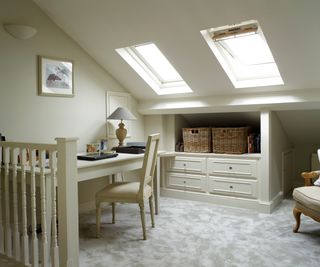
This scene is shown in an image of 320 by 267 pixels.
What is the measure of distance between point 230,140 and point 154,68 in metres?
1.28

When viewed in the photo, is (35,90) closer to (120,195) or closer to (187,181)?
(120,195)

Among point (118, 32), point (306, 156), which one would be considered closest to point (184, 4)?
point (118, 32)

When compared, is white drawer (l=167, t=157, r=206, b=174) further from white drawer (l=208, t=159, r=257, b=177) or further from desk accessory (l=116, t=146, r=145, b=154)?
desk accessory (l=116, t=146, r=145, b=154)

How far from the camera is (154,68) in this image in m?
3.82

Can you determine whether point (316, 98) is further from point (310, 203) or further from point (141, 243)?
point (141, 243)

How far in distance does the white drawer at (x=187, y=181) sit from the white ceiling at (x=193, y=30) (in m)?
1.08

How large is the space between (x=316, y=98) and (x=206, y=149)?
1.43m

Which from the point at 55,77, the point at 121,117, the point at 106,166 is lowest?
the point at 106,166

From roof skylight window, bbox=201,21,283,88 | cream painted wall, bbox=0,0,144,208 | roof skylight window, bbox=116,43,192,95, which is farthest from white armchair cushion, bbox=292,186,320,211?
cream painted wall, bbox=0,0,144,208

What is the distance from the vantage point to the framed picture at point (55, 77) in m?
3.08

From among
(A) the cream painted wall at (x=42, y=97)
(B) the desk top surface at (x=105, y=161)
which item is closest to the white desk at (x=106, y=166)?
(B) the desk top surface at (x=105, y=161)

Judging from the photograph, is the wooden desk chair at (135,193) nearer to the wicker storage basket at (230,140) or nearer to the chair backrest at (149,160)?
the chair backrest at (149,160)

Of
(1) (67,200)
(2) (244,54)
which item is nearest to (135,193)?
(1) (67,200)

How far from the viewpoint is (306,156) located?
4234 mm
